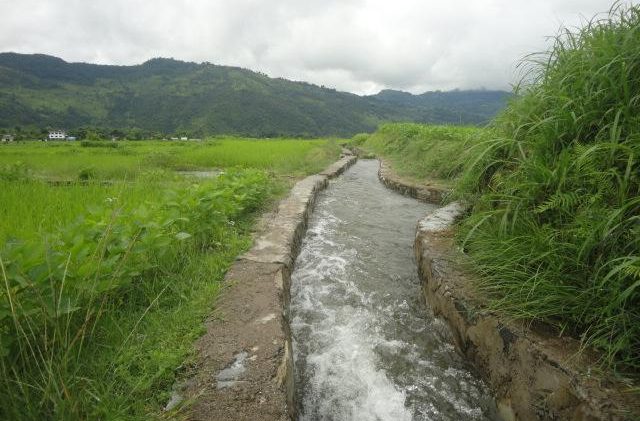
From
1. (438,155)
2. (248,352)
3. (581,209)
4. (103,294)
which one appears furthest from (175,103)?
(581,209)

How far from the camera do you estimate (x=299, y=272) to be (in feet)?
12.8

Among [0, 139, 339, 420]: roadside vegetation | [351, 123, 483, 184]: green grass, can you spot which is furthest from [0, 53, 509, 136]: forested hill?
[0, 139, 339, 420]: roadside vegetation

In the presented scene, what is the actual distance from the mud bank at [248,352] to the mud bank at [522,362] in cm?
124

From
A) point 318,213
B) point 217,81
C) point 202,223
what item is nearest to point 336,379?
point 202,223

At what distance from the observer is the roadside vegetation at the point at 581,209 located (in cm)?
180

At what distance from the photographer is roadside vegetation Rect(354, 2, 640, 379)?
1798mm

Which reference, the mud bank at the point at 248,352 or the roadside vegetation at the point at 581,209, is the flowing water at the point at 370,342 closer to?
the mud bank at the point at 248,352

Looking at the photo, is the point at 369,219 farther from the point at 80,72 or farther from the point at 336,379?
the point at 80,72

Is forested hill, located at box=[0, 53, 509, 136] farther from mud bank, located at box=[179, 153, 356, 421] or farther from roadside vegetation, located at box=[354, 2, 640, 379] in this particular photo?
mud bank, located at box=[179, 153, 356, 421]

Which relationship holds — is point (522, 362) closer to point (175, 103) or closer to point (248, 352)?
point (248, 352)

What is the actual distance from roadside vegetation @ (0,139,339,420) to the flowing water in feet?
2.66

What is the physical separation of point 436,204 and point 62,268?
20.2ft

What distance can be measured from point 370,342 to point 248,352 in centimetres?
105

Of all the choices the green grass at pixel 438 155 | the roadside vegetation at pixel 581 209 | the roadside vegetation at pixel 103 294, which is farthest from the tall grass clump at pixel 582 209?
the green grass at pixel 438 155
